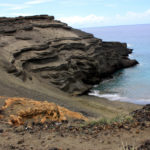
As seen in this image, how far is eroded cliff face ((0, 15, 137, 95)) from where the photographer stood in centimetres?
2750

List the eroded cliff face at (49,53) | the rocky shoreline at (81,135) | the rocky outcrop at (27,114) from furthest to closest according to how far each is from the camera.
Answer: the eroded cliff face at (49,53), the rocky outcrop at (27,114), the rocky shoreline at (81,135)

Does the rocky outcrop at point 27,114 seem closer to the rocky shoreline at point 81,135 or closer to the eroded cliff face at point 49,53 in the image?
the rocky shoreline at point 81,135

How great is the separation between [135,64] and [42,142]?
47.0 meters

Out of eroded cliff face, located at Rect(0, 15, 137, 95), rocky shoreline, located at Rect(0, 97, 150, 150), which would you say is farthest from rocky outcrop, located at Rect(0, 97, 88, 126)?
eroded cliff face, located at Rect(0, 15, 137, 95)

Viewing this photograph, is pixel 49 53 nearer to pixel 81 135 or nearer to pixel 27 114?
pixel 27 114

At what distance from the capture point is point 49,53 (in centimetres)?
2948

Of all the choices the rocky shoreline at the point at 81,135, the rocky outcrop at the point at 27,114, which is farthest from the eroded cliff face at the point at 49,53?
the rocky shoreline at the point at 81,135

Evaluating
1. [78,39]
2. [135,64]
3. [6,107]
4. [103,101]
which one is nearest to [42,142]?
[6,107]

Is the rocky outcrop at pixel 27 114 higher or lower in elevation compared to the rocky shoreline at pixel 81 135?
lower

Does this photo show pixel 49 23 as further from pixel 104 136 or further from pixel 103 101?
pixel 104 136

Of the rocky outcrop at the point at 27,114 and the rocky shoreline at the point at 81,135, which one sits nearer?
the rocky shoreline at the point at 81,135

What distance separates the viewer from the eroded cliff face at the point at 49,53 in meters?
27.5

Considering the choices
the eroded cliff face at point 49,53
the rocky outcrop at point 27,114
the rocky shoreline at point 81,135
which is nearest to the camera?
the rocky shoreline at point 81,135

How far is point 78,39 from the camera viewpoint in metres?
36.0
